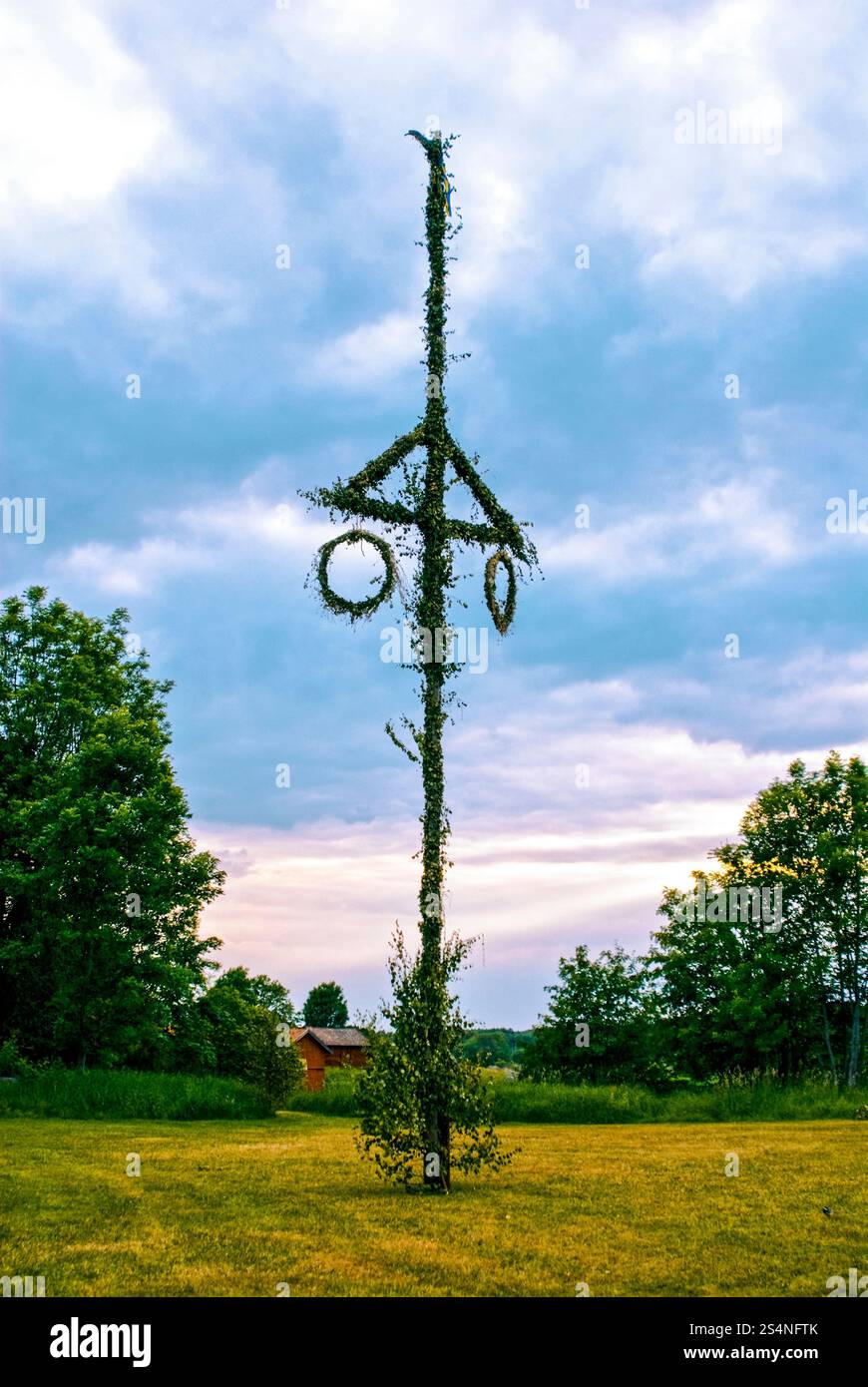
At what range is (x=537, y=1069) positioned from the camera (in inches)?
1538

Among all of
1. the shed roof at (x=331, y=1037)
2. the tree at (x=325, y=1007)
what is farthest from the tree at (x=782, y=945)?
the tree at (x=325, y=1007)

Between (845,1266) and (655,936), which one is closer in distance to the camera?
(845,1266)

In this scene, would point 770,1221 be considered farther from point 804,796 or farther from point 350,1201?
point 804,796

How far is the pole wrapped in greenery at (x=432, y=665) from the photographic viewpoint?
47.8ft

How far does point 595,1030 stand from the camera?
38.9m

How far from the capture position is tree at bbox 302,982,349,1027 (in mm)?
97062

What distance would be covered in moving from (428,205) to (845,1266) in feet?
50.7

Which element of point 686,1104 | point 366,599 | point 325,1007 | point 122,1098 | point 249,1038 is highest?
point 366,599

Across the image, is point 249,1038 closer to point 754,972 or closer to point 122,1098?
point 122,1098

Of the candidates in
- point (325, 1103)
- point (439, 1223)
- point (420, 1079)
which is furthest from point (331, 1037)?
point (439, 1223)

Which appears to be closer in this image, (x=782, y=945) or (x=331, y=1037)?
(x=782, y=945)

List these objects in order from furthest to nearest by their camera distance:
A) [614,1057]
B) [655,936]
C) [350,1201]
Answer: [655,936] < [614,1057] < [350,1201]

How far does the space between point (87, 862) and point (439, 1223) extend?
25.3 m

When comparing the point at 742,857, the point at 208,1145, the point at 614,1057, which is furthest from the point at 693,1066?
the point at 208,1145
